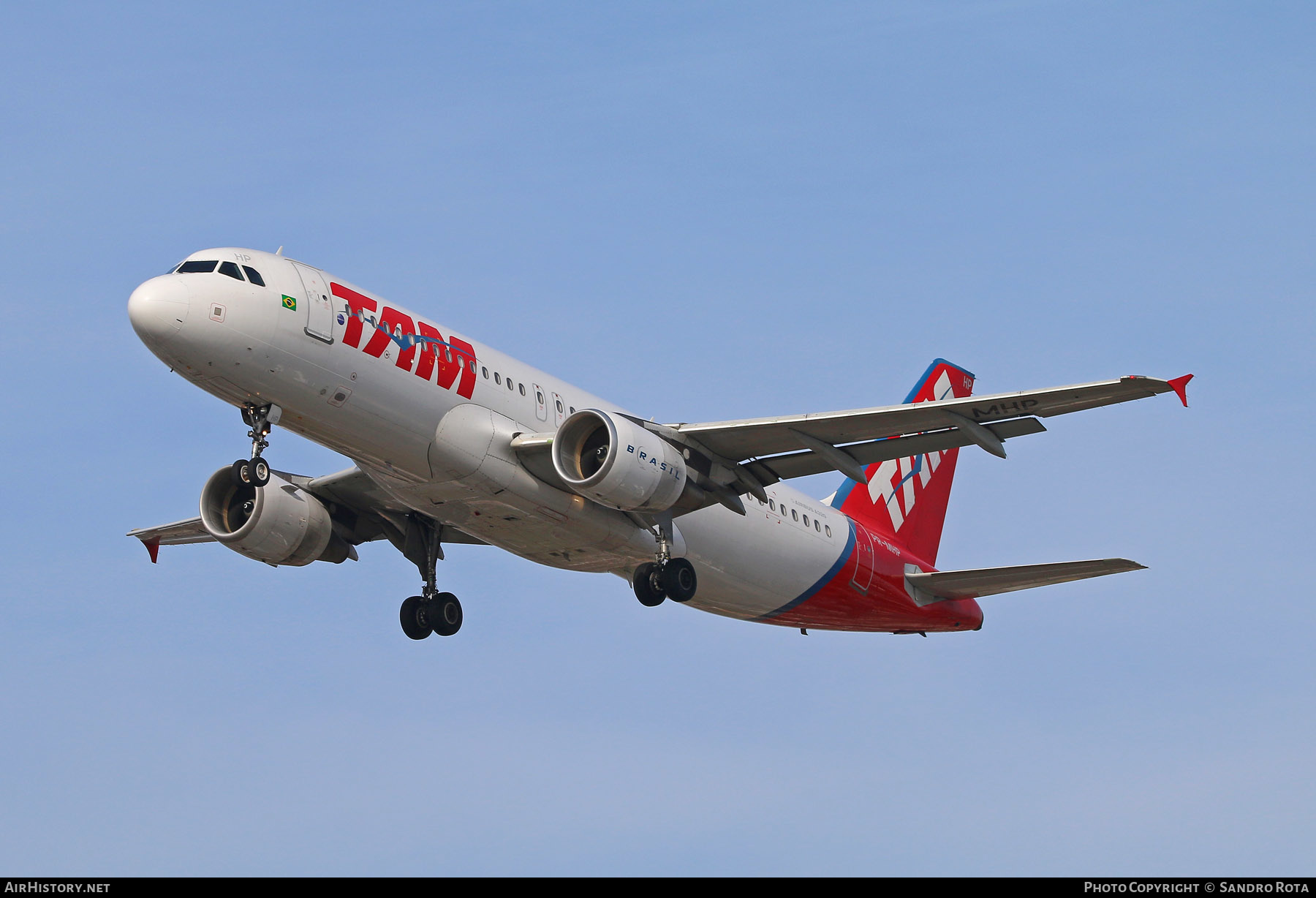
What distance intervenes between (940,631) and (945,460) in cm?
596

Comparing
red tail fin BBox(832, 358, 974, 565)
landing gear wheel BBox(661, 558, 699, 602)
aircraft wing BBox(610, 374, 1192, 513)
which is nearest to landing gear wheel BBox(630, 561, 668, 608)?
landing gear wheel BBox(661, 558, 699, 602)

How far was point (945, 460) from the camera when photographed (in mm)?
43812

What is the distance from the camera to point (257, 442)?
2922 centimetres

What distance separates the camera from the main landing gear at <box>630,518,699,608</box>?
33.1 m

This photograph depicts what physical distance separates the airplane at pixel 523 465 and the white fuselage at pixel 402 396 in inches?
1.6

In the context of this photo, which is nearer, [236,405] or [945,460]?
[236,405]

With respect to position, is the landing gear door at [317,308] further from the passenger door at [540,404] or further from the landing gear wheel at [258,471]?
the passenger door at [540,404]

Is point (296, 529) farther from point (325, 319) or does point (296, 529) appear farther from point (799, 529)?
point (799, 529)

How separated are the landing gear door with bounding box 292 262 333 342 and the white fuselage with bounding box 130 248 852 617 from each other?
0.02 meters

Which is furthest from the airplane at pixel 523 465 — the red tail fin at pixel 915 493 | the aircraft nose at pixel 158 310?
the red tail fin at pixel 915 493

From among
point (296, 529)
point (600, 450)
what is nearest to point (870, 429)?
point (600, 450)

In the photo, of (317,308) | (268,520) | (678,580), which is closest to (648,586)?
(678,580)

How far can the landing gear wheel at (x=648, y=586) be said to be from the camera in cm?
3316

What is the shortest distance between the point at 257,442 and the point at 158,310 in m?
3.16
